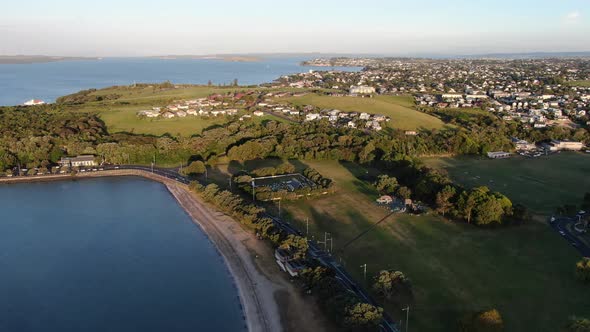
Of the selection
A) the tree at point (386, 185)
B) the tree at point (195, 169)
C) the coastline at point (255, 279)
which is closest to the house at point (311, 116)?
the tree at point (195, 169)

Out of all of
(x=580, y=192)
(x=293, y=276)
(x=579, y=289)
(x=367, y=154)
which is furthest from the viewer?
(x=367, y=154)

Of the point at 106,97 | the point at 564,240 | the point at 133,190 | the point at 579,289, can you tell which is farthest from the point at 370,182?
the point at 106,97

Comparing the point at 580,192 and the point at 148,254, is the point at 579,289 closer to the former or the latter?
the point at 580,192

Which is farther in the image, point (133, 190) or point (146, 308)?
point (133, 190)

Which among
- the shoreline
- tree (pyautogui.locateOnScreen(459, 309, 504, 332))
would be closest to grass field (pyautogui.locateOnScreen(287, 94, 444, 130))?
the shoreline

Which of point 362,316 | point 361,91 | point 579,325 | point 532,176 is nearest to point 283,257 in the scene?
point 362,316

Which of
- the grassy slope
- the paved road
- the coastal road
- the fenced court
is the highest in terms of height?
the grassy slope

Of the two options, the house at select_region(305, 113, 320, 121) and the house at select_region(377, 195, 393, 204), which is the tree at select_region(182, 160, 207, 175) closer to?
the house at select_region(377, 195, 393, 204)
